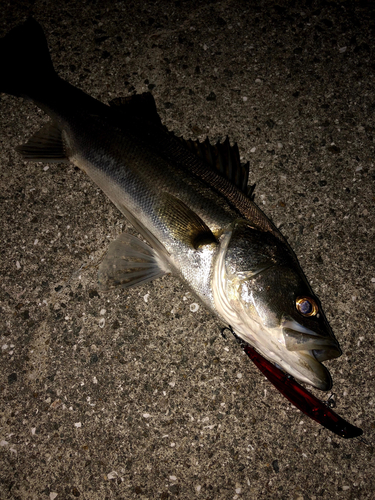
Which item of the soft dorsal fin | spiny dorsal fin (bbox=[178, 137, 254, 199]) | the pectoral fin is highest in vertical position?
the soft dorsal fin

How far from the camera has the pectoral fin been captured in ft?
7.36

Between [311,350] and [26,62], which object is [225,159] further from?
[26,62]

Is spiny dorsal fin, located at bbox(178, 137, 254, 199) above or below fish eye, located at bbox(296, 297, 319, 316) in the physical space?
above

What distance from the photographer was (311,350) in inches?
64.9

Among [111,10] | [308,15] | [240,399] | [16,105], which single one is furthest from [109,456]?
[308,15]

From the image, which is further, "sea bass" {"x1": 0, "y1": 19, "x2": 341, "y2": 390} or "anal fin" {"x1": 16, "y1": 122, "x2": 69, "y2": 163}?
"anal fin" {"x1": 16, "y1": 122, "x2": 69, "y2": 163}

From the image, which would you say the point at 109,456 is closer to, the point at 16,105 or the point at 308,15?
the point at 16,105

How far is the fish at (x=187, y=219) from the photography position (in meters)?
1.73

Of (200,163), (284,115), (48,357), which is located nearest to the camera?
(200,163)

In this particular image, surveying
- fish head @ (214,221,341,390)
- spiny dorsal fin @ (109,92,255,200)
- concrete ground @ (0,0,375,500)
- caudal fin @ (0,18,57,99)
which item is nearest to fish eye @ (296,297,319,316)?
fish head @ (214,221,341,390)

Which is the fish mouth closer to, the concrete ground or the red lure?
the red lure

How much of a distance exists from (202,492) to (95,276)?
163 cm

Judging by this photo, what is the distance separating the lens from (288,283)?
5.89 ft

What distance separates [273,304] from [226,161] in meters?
1.01
